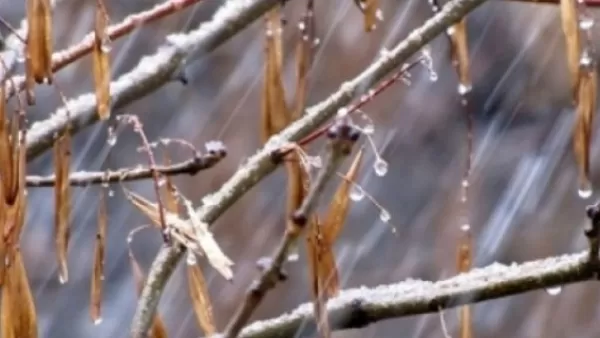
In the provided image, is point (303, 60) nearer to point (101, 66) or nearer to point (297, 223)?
point (101, 66)

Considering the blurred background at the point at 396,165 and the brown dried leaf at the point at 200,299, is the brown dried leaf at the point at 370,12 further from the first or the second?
the blurred background at the point at 396,165

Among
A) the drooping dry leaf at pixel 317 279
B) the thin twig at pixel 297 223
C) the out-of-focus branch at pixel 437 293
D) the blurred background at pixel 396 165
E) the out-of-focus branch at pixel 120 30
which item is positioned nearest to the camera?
the thin twig at pixel 297 223

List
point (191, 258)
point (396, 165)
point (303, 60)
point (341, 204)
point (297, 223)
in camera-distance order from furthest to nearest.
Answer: point (396, 165)
point (303, 60)
point (191, 258)
point (341, 204)
point (297, 223)

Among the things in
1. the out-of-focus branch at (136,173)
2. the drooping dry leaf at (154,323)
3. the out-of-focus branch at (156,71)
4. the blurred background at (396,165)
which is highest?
the blurred background at (396,165)

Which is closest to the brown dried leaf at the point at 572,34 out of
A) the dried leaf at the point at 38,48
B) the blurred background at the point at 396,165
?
the dried leaf at the point at 38,48

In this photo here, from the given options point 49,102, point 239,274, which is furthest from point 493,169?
point 49,102

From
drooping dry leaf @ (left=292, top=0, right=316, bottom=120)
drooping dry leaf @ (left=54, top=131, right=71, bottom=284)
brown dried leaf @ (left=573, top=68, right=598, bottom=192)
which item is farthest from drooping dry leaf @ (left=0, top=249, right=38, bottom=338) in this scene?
brown dried leaf @ (left=573, top=68, right=598, bottom=192)

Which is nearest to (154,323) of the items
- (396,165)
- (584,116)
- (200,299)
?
(200,299)
